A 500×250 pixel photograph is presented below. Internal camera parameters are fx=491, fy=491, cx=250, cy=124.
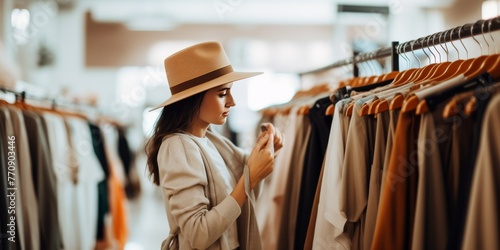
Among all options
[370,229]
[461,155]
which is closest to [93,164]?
[370,229]

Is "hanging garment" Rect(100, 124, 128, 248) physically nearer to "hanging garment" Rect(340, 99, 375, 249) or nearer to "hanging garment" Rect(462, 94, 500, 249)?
"hanging garment" Rect(340, 99, 375, 249)

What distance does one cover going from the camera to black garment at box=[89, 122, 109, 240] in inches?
146

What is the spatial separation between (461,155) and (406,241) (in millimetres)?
288

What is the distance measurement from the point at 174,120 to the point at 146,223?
434 centimetres

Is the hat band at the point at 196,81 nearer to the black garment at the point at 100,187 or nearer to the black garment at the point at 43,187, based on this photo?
the black garment at the point at 43,187

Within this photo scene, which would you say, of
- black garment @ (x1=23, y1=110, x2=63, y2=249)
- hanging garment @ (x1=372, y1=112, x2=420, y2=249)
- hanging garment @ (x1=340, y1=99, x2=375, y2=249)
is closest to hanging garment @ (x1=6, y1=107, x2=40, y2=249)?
black garment @ (x1=23, y1=110, x2=63, y2=249)

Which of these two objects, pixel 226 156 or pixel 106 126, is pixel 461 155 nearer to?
pixel 226 156

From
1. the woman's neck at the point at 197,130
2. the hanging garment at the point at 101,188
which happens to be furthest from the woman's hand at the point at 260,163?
the hanging garment at the point at 101,188

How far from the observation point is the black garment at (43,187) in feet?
7.49

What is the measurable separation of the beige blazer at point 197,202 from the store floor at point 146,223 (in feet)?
9.96

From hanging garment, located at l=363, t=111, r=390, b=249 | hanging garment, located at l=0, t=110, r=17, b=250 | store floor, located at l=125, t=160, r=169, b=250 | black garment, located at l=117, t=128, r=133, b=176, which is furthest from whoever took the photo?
black garment, located at l=117, t=128, r=133, b=176

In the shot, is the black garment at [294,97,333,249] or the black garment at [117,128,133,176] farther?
the black garment at [117,128,133,176]

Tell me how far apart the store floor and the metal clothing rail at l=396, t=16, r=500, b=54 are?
11.4ft

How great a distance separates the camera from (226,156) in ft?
5.96
